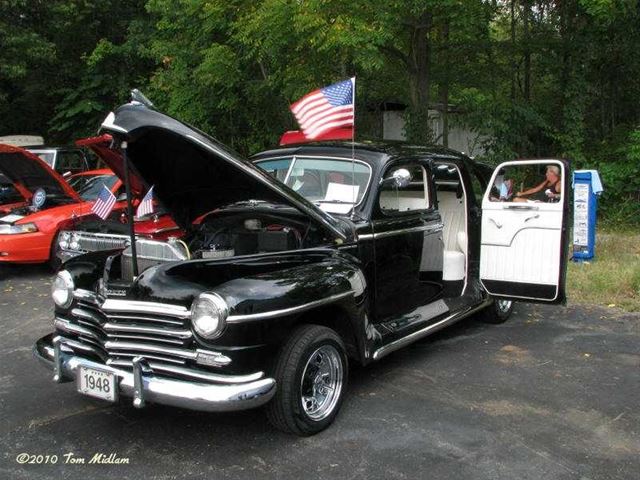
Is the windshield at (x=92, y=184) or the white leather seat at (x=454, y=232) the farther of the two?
the windshield at (x=92, y=184)

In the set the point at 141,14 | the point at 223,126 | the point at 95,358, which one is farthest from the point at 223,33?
the point at 95,358

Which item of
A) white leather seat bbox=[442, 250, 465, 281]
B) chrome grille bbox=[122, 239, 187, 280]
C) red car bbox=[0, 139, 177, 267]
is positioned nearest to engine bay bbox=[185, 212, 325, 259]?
chrome grille bbox=[122, 239, 187, 280]

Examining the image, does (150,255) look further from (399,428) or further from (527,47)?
(527,47)

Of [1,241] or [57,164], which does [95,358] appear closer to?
[1,241]

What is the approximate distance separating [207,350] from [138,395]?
458 millimetres

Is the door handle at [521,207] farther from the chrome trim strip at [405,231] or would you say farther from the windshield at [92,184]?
the windshield at [92,184]

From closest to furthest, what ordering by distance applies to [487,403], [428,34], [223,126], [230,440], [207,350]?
[207,350], [230,440], [487,403], [428,34], [223,126]

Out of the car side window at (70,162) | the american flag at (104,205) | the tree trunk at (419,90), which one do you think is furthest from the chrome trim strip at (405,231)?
the car side window at (70,162)

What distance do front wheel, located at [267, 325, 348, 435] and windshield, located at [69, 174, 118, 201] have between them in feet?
22.1

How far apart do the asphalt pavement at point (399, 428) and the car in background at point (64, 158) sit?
797 centimetres

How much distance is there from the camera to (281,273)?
3.85 metres

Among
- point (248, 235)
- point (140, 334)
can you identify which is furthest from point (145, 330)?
point (248, 235)

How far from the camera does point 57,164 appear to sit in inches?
504

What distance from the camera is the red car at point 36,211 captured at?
8.55 m
